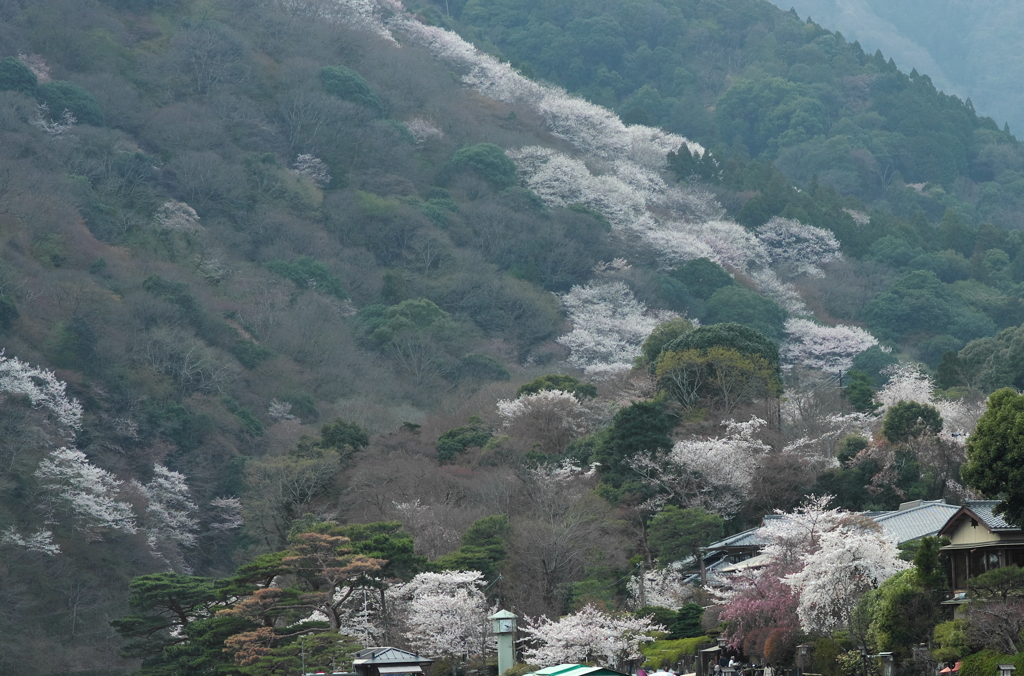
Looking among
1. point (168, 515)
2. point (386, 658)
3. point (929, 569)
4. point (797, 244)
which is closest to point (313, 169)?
point (797, 244)

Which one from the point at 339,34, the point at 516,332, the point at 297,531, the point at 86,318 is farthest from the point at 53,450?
the point at 339,34

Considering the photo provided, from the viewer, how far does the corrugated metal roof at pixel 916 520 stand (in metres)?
33.2

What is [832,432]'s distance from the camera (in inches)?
1789

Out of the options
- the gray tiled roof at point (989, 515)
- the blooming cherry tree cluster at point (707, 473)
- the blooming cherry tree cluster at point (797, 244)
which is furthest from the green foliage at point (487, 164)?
the gray tiled roof at point (989, 515)

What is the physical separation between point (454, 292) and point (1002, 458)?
162 feet

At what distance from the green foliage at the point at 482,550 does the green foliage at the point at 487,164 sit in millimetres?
48434

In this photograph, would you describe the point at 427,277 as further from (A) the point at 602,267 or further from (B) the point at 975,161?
(B) the point at 975,161

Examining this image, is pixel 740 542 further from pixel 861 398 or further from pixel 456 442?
pixel 861 398

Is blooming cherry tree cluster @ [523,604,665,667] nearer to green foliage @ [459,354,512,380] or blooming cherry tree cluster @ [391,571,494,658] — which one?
blooming cherry tree cluster @ [391,571,494,658]

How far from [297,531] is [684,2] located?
9224cm

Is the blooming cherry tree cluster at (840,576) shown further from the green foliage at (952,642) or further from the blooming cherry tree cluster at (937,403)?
the blooming cherry tree cluster at (937,403)

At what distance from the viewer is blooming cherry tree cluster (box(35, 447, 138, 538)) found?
46219 millimetres

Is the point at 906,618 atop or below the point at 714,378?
below

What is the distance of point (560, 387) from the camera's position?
5262 centimetres
